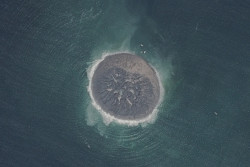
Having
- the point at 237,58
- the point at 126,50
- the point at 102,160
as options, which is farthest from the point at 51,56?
the point at 237,58

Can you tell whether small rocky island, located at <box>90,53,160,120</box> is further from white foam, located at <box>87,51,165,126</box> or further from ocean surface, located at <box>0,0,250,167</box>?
ocean surface, located at <box>0,0,250,167</box>

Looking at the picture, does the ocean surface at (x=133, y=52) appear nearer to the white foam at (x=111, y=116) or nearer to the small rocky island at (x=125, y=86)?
the white foam at (x=111, y=116)

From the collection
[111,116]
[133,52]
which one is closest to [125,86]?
[111,116]

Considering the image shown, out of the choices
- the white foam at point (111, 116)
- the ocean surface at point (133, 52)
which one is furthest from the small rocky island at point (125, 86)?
the ocean surface at point (133, 52)

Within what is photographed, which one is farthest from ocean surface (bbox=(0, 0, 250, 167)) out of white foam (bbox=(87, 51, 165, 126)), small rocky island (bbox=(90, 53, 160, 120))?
small rocky island (bbox=(90, 53, 160, 120))

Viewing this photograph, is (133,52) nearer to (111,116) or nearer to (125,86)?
(125,86)
